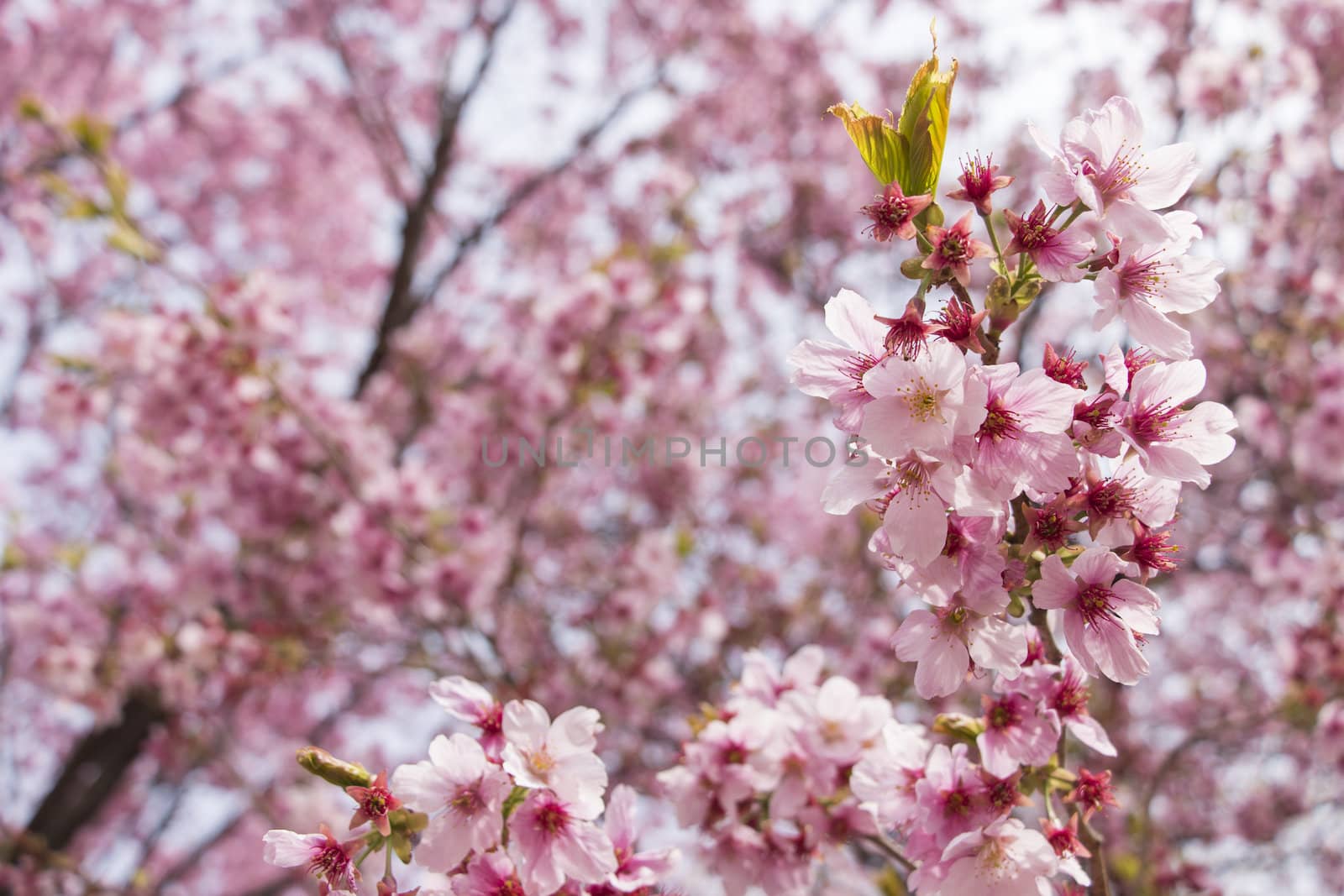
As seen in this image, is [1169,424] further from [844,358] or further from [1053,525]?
[844,358]

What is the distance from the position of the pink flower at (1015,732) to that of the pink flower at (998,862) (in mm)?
96

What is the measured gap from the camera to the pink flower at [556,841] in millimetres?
1435

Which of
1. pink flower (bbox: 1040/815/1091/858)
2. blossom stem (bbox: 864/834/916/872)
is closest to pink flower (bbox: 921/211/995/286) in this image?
pink flower (bbox: 1040/815/1091/858)

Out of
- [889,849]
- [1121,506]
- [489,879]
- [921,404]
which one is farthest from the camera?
[889,849]

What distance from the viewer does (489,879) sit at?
143 cm

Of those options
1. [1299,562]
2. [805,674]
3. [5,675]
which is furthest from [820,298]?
[5,675]

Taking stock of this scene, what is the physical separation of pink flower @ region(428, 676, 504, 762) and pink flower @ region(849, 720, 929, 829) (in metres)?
0.69

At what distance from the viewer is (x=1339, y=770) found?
3.28m

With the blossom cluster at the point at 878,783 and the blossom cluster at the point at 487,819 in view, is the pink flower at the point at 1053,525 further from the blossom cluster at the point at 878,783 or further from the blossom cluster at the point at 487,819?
the blossom cluster at the point at 487,819

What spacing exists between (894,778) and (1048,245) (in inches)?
39.6

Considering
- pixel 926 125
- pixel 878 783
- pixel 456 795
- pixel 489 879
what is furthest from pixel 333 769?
pixel 926 125

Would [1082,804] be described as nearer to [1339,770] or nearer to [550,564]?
[1339,770]

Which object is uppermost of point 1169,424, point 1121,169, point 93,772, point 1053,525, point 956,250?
point 1121,169

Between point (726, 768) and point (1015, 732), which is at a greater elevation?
point (1015, 732)
